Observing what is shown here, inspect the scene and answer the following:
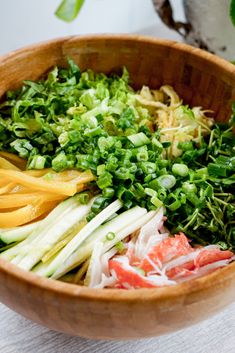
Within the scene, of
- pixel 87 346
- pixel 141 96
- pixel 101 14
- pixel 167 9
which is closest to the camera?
pixel 87 346

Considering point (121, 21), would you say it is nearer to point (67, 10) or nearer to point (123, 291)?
point (67, 10)

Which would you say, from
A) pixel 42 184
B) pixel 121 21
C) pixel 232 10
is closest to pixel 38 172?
pixel 42 184

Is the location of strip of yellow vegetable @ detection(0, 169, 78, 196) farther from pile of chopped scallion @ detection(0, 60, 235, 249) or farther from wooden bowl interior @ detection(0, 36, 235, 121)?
wooden bowl interior @ detection(0, 36, 235, 121)

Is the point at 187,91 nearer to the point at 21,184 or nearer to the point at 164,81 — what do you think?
the point at 164,81

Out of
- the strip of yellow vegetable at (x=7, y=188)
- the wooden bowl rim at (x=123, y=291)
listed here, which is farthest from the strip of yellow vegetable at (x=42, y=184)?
the wooden bowl rim at (x=123, y=291)

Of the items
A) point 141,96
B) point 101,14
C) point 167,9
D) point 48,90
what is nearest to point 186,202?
point 141,96

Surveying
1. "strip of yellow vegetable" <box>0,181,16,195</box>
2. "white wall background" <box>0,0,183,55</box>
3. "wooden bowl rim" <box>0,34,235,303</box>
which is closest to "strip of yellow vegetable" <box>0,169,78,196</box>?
"strip of yellow vegetable" <box>0,181,16,195</box>
